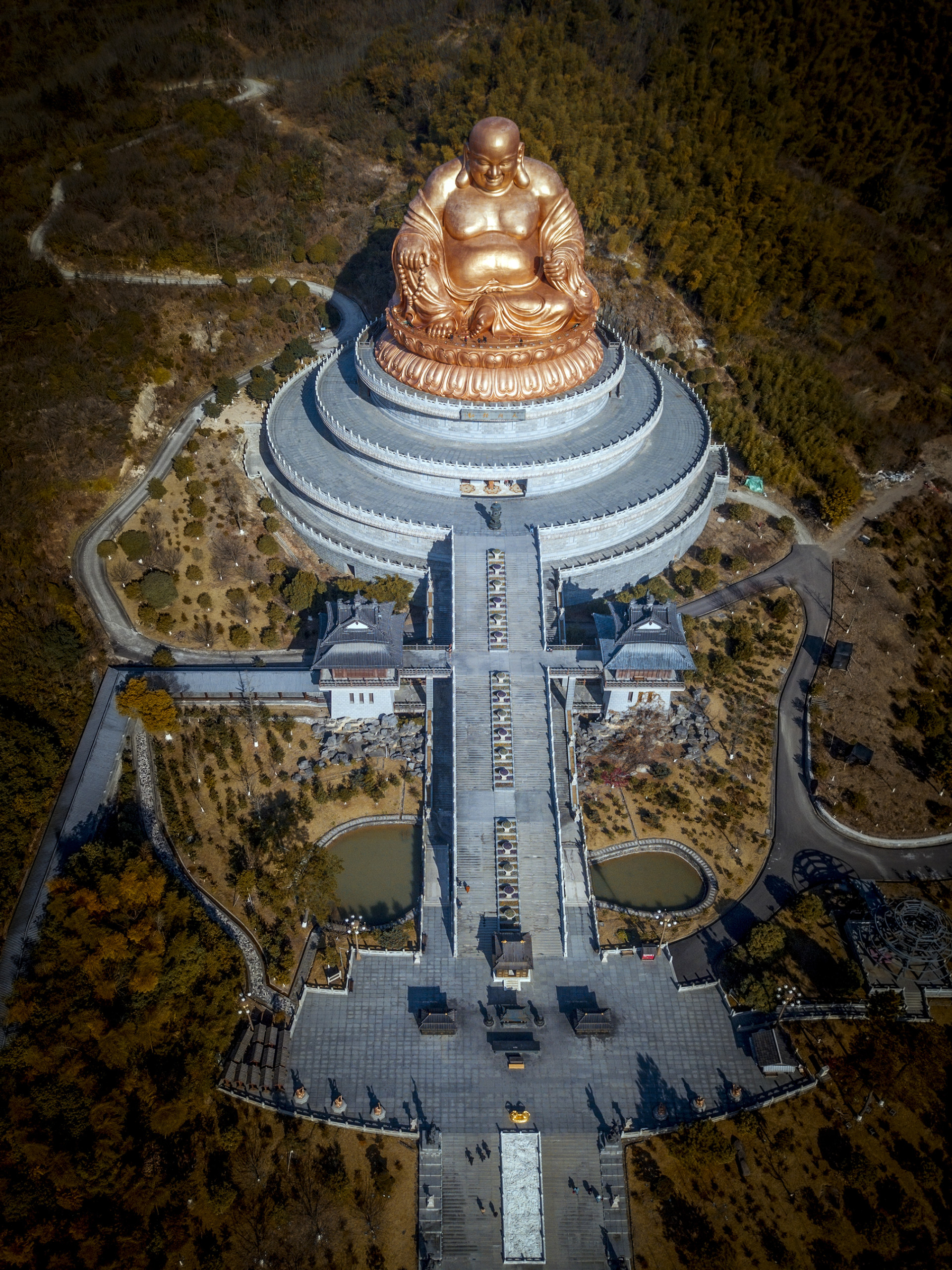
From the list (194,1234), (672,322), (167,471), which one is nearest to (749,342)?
(672,322)

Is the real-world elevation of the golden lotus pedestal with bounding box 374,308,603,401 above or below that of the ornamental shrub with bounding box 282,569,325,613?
above

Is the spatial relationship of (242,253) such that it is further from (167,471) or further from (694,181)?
(694,181)

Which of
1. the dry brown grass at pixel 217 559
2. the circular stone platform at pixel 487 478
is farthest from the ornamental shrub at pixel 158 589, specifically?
the circular stone platform at pixel 487 478

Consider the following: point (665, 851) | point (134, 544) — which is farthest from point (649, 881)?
point (134, 544)

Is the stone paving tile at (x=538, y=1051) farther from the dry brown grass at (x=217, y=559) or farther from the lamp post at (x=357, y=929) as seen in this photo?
the dry brown grass at (x=217, y=559)

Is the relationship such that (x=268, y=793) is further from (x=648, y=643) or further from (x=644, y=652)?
(x=648, y=643)

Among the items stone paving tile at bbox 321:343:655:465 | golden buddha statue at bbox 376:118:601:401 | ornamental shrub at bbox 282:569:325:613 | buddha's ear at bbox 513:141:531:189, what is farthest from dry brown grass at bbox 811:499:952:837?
buddha's ear at bbox 513:141:531:189

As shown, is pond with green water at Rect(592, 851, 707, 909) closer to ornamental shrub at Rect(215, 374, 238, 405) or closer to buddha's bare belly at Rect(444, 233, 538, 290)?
buddha's bare belly at Rect(444, 233, 538, 290)
